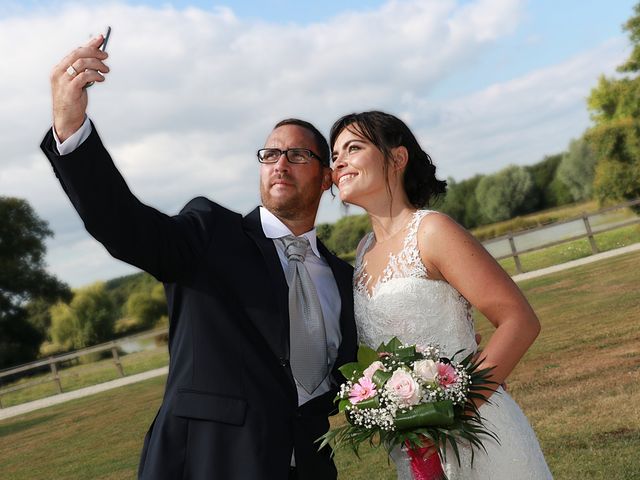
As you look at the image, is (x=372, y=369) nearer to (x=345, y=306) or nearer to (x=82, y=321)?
(x=345, y=306)

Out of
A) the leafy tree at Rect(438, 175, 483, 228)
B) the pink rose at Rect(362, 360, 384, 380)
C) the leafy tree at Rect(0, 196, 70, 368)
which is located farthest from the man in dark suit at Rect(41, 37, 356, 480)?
the leafy tree at Rect(438, 175, 483, 228)

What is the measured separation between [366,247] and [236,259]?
3.58 feet

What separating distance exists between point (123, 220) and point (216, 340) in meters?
0.68

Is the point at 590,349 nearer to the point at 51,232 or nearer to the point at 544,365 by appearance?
the point at 544,365

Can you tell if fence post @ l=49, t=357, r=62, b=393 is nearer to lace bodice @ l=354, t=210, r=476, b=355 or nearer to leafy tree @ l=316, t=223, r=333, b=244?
leafy tree @ l=316, t=223, r=333, b=244

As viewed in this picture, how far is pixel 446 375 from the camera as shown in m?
3.25

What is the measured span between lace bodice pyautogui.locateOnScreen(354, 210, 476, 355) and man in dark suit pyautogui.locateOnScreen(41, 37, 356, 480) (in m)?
0.34

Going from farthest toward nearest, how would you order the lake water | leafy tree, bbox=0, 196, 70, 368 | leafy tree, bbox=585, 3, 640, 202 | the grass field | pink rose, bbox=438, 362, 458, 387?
leafy tree, bbox=0, 196, 70, 368, leafy tree, bbox=585, 3, 640, 202, the lake water, the grass field, pink rose, bbox=438, 362, 458, 387

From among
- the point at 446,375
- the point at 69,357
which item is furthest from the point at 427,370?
the point at 69,357

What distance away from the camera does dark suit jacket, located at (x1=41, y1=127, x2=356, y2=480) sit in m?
3.28

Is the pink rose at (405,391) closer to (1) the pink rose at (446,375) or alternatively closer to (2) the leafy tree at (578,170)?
(1) the pink rose at (446,375)

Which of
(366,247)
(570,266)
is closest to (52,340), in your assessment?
(570,266)

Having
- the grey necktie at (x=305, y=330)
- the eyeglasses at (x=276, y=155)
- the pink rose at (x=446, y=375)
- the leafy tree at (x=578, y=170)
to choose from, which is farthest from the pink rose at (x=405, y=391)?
the leafy tree at (x=578, y=170)

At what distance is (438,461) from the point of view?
11.1 ft
